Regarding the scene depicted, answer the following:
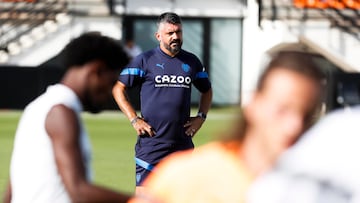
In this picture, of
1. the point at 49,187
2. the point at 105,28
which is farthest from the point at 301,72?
the point at 105,28

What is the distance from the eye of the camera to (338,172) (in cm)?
261

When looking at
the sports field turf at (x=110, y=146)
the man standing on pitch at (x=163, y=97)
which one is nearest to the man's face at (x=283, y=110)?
the sports field turf at (x=110, y=146)

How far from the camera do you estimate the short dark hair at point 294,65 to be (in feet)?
9.51

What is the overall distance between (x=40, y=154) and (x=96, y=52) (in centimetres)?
48

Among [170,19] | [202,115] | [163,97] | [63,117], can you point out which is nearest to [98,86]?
[63,117]

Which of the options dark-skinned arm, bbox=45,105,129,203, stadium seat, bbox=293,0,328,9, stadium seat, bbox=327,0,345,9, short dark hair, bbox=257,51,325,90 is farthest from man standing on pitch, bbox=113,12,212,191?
stadium seat, bbox=327,0,345,9

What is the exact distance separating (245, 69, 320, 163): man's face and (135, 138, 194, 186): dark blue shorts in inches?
245

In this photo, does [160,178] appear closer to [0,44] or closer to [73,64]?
[73,64]

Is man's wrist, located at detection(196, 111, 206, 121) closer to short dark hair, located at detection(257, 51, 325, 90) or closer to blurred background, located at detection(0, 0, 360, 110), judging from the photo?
short dark hair, located at detection(257, 51, 325, 90)

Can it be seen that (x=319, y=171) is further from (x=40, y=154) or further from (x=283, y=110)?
(x=40, y=154)

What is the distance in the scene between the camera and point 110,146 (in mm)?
18094

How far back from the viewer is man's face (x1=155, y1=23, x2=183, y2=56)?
9.26 meters

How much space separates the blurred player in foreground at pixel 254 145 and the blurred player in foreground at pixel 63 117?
4.61ft

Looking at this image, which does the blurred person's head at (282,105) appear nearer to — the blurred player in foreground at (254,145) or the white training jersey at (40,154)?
the blurred player in foreground at (254,145)
